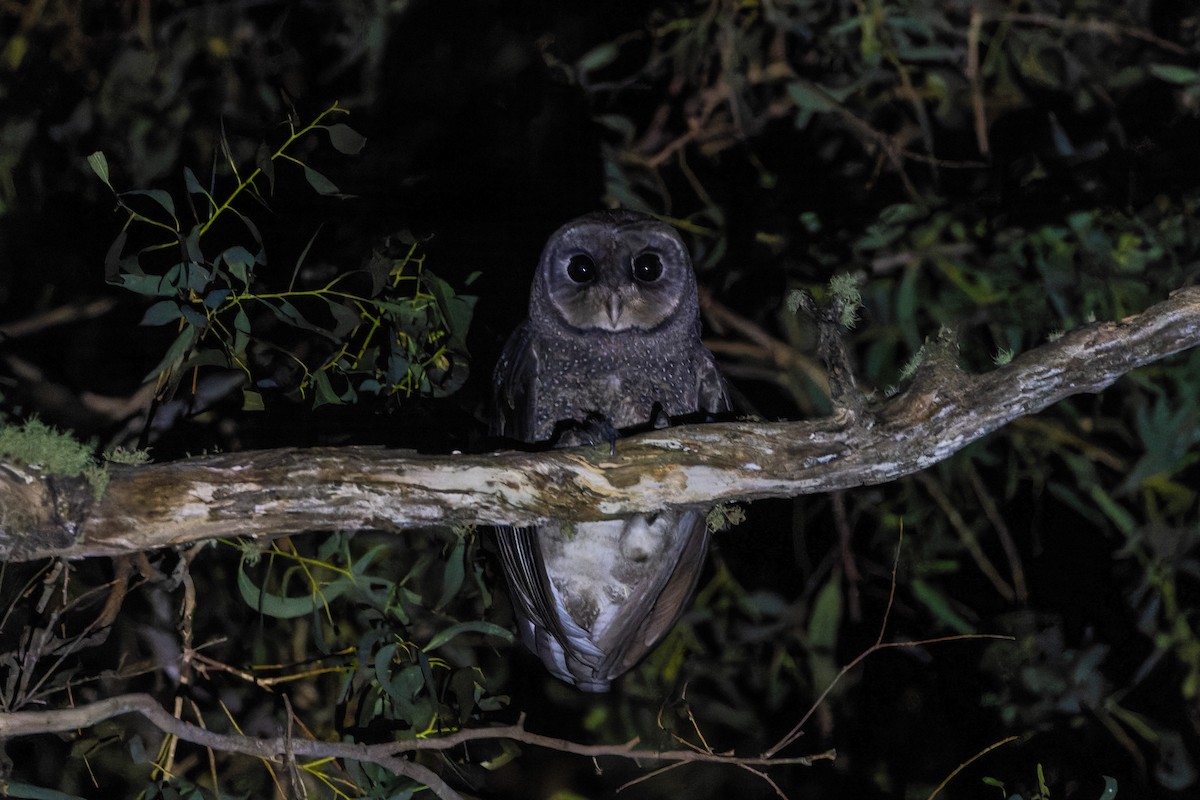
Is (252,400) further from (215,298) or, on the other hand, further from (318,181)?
(318,181)

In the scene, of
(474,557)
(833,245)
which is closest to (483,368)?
(474,557)

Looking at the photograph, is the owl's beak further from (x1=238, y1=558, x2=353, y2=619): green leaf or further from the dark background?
(x1=238, y1=558, x2=353, y2=619): green leaf

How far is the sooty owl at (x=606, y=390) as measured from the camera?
143cm

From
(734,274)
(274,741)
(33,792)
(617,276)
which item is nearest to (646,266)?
(617,276)

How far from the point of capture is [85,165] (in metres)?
1.70

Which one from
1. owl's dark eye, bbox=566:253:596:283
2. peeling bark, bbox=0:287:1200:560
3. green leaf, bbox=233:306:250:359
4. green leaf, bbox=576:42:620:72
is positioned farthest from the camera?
green leaf, bbox=576:42:620:72

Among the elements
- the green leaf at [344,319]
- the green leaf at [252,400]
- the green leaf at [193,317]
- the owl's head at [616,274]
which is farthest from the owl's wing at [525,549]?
the green leaf at [193,317]

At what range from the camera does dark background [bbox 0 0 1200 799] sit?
167 cm

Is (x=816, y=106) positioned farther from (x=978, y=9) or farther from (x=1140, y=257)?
(x=1140, y=257)

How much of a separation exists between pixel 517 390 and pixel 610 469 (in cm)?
47

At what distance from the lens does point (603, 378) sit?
1.50 m

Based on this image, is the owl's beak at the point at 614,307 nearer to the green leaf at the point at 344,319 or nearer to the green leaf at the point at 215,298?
the green leaf at the point at 344,319

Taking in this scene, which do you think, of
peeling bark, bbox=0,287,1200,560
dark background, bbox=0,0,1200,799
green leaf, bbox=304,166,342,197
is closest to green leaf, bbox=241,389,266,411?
dark background, bbox=0,0,1200,799

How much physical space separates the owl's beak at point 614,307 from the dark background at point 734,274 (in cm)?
29
